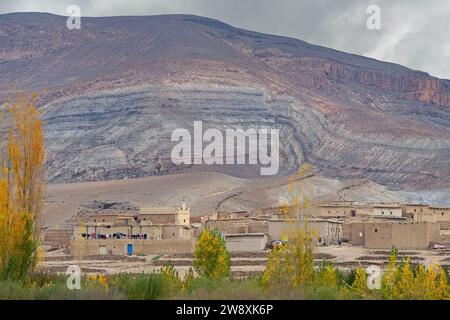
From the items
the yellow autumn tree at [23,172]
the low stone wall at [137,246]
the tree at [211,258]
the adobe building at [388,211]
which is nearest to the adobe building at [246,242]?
the low stone wall at [137,246]

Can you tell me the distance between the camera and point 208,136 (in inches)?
4791

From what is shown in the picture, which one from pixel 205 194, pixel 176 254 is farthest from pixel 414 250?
pixel 205 194

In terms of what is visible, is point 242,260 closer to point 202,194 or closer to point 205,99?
point 202,194

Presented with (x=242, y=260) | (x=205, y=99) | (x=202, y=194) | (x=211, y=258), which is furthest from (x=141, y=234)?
(x=205, y=99)

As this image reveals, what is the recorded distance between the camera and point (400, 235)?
46.2 meters

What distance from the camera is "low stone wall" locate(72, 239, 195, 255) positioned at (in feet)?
158

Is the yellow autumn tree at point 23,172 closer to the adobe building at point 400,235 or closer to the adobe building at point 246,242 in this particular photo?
the adobe building at point 246,242

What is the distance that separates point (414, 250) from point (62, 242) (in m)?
21.0

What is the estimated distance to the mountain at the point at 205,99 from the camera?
11844 centimetres

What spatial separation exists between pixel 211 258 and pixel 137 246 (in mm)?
21053

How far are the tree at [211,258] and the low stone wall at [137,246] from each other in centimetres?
1889

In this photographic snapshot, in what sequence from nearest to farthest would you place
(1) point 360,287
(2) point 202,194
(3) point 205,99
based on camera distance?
(1) point 360,287 < (2) point 202,194 < (3) point 205,99

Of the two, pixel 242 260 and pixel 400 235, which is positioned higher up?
pixel 400 235
